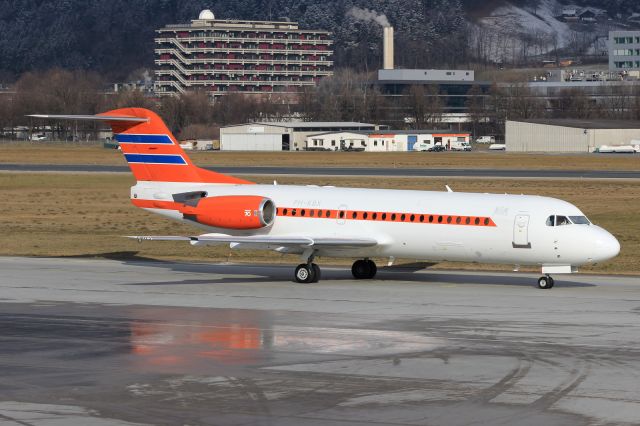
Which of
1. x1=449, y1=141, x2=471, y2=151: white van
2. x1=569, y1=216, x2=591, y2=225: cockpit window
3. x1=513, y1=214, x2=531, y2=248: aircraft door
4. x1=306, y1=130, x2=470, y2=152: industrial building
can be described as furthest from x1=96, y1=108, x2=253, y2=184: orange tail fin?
x1=449, y1=141, x2=471, y2=151: white van

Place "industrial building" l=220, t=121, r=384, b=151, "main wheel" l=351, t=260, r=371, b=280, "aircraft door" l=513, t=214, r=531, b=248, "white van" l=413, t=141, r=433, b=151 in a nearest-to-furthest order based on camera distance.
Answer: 1. "aircraft door" l=513, t=214, r=531, b=248
2. "main wheel" l=351, t=260, r=371, b=280
3. "white van" l=413, t=141, r=433, b=151
4. "industrial building" l=220, t=121, r=384, b=151

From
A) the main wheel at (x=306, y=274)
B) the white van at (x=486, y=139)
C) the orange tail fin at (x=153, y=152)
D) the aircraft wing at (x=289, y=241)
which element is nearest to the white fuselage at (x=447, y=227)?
the aircraft wing at (x=289, y=241)

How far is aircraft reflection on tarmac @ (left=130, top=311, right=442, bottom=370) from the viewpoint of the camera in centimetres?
2550

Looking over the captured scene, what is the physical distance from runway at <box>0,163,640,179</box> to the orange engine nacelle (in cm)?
5031

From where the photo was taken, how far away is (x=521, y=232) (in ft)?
117

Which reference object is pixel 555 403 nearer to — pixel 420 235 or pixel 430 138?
pixel 420 235

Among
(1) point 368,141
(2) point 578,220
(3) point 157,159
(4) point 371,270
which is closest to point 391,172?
(3) point 157,159

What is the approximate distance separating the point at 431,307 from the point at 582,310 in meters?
4.19

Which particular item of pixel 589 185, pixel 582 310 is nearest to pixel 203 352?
pixel 582 310

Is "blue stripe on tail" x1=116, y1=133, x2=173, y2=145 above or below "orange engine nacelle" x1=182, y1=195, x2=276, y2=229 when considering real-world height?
above

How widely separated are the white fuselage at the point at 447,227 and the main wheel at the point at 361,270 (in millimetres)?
1439

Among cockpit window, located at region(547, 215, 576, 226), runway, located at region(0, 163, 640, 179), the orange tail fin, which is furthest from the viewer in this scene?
runway, located at region(0, 163, 640, 179)

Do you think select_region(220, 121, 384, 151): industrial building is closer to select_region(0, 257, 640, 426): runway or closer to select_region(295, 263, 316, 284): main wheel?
select_region(0, 257, 640, 426): runway

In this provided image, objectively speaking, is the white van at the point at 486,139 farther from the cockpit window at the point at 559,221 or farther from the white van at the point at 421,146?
the cockpit window at the point at 559,221
